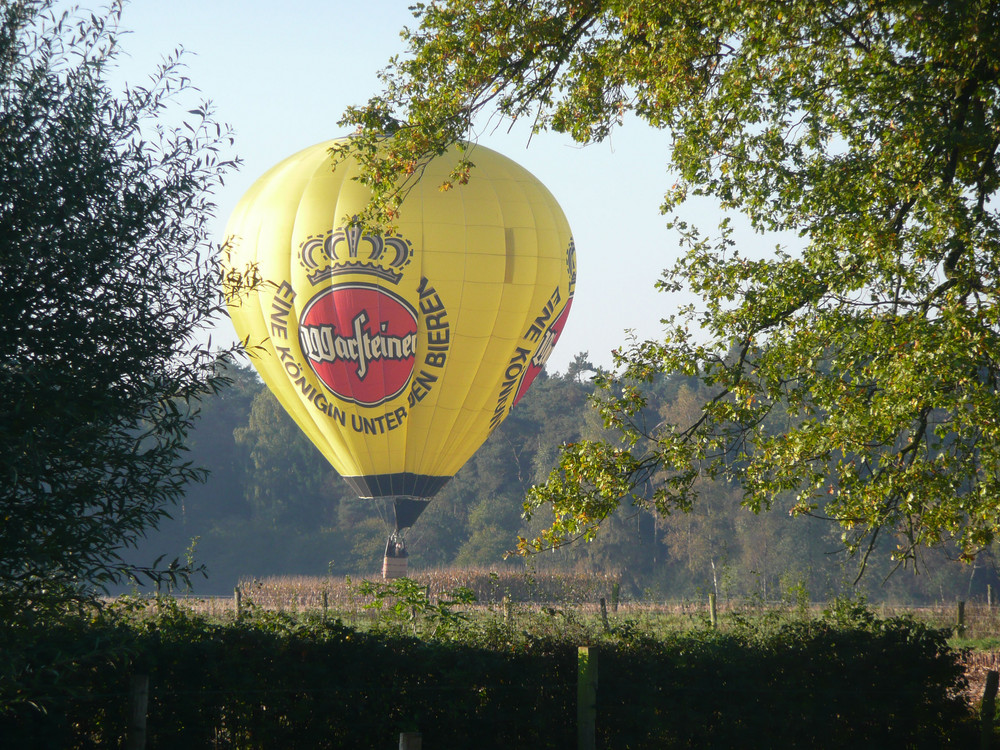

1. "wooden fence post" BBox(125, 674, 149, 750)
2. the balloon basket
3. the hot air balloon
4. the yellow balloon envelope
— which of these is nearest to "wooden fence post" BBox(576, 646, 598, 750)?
"wooden fence post" BBox(125, 674, 149, 750)

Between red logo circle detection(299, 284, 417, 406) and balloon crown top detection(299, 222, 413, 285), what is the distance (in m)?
0.34

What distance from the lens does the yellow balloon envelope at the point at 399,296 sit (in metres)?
21.2

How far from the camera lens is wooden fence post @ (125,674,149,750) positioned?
23.0ft

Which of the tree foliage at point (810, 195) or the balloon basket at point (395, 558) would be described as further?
the balloon basket at point (395, 558)

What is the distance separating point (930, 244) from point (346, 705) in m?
6.07

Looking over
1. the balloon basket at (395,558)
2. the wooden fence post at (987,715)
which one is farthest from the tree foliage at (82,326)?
the balloon basket at (395,558)

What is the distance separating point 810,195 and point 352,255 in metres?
12.6

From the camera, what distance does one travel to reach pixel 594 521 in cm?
995

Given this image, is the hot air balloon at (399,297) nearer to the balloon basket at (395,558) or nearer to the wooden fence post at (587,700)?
the balloon basket at (395,558)

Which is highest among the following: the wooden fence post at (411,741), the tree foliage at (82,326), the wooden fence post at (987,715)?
the tree foliage at (82,326)

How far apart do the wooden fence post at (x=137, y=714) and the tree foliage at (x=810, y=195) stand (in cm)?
421

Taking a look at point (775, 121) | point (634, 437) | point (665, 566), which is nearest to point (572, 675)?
point (634, 437)

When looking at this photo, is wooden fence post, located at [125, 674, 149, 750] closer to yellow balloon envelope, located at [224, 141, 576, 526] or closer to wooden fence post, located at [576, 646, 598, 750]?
wooden fence post, located at [576, 646, 598, 750]

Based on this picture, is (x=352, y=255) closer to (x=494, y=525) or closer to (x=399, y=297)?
(x=399, y=297)
